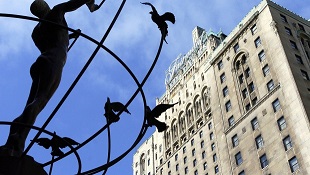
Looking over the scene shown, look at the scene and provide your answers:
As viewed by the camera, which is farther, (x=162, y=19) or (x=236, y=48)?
(x=236, y=48)

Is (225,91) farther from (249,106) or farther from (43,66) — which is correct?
(43,66)

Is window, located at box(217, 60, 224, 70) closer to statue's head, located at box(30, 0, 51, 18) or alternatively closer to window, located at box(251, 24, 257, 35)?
window, located at box(251, 24, 257, 35)

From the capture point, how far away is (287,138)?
51.8m

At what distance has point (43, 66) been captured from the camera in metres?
5.57

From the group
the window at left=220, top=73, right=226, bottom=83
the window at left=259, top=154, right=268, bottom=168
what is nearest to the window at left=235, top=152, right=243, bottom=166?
the window at left=259, top=154, right=268, bottom=168

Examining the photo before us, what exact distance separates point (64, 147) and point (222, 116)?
64349 mm

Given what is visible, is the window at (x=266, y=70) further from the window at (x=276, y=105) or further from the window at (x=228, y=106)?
the window at (x=228, y=106)

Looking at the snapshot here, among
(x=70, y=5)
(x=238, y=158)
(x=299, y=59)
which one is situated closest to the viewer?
(x=70, y=5)

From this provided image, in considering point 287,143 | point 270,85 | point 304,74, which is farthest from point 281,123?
point 304,74

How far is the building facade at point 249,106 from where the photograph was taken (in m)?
52.9

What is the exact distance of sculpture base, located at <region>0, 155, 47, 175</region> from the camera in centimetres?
466

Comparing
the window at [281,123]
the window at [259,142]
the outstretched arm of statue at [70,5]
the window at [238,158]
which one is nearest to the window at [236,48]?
the window at [238,158]

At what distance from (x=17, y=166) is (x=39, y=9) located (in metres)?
2.47

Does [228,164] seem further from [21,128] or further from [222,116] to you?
[21,128]
